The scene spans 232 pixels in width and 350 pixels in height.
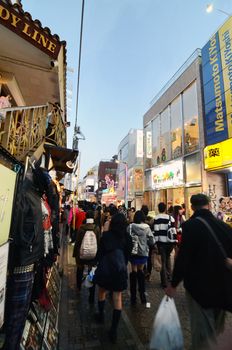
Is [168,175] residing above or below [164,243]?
above

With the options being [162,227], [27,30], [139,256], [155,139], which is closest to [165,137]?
[155,139]

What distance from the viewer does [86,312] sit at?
4277 mm

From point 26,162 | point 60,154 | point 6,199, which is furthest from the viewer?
point 60,154

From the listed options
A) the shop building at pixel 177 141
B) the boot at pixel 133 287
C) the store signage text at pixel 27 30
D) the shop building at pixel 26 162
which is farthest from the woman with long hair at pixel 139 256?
the shop building at pixel 177 141

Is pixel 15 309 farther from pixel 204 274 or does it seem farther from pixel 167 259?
pixel 167 259

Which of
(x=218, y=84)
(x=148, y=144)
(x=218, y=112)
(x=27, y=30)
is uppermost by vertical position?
(x=218, y=84)

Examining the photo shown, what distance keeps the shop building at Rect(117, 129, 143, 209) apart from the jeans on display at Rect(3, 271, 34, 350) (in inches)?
899

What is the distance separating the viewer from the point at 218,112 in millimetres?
12992

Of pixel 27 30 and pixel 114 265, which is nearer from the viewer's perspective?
pixel 114 265

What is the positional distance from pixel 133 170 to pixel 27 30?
26.7 m

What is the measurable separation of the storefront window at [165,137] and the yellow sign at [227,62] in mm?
6962

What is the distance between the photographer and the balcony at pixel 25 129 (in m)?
3.35

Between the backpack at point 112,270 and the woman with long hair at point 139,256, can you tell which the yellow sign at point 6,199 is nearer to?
the backpack at point 112,270

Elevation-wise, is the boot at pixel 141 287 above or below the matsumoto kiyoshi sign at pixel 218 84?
below
